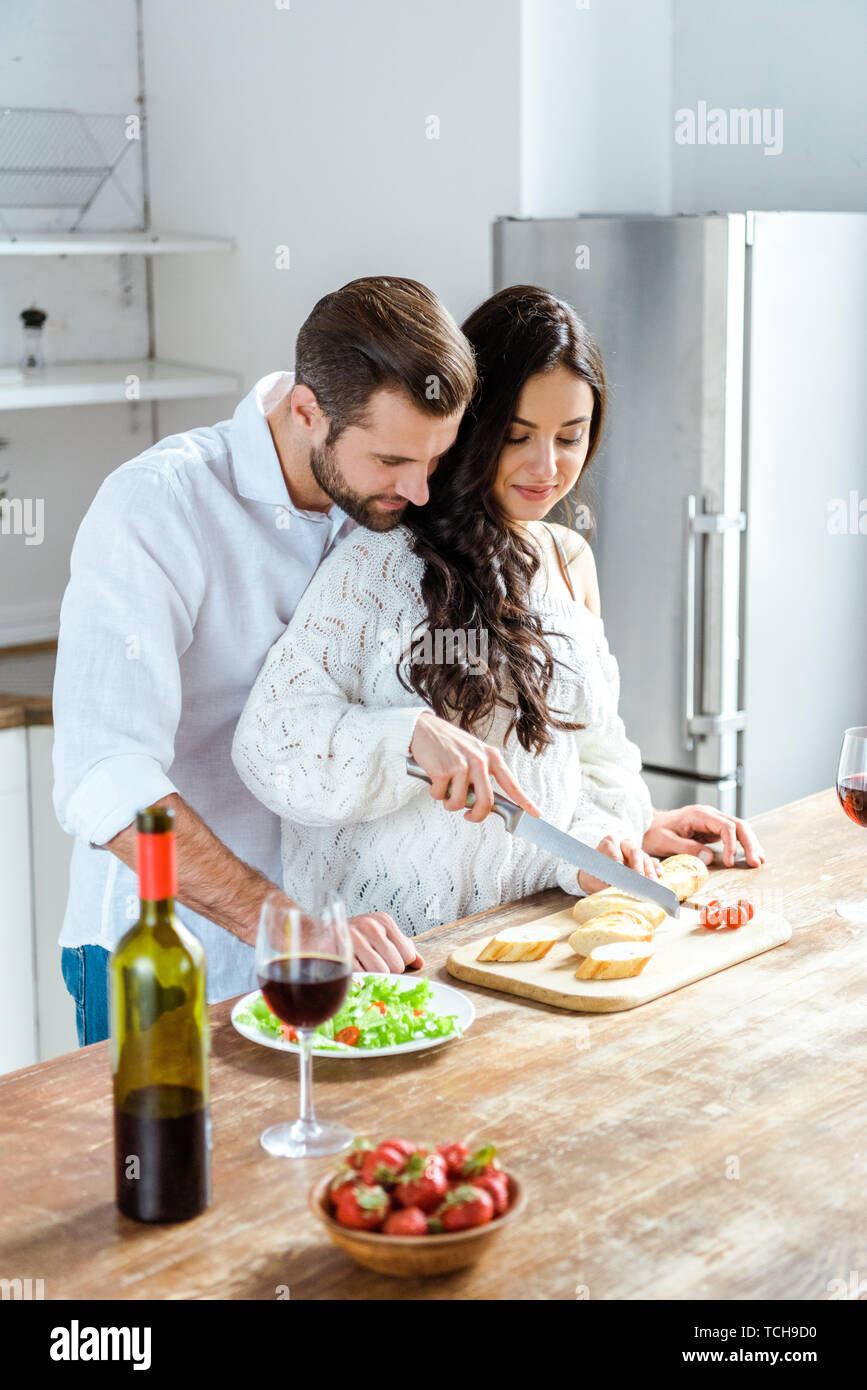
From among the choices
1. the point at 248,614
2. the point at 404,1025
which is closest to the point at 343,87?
the point at 248,614

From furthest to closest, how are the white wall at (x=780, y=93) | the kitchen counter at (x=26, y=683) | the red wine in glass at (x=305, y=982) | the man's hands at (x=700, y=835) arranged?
the white wall at (x=780, y=93), the kitchen counter at (x=26, y=683), the man's hands at (x=700, y=835), the red wine in glass at (x=305, y=982)

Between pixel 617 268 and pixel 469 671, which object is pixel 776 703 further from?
pixel 469 671

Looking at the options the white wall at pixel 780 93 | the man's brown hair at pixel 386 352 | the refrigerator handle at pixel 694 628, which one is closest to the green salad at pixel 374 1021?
the man's brown hair at pixel 386 352

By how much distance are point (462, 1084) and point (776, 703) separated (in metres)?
2.14

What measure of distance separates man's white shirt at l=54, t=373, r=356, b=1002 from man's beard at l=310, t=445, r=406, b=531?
72 mm

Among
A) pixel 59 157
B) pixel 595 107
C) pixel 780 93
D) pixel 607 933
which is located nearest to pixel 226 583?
pixel 607 933

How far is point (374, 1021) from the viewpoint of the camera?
1.39m

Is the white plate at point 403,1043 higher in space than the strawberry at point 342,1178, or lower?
lower

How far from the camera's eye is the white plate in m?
1.36

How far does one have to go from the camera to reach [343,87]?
3.38m

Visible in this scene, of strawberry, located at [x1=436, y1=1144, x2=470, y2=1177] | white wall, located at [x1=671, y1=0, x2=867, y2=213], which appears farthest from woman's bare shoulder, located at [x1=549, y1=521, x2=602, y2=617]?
white wall, located at [x1=671, y1=0, x2=867, y2=213]

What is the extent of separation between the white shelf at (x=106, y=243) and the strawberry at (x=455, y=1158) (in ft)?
8.79

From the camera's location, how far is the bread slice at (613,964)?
4.98 feet

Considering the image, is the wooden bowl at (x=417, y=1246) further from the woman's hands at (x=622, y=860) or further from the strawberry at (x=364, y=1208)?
the woman's hands at (x=622, y=860)
